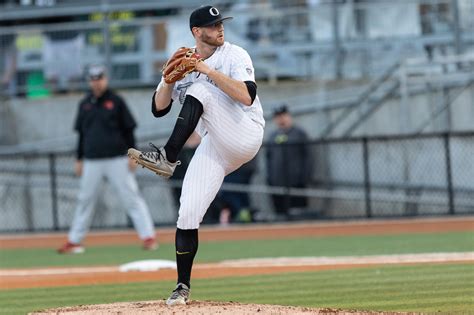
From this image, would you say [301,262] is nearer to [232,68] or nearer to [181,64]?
[232,68]

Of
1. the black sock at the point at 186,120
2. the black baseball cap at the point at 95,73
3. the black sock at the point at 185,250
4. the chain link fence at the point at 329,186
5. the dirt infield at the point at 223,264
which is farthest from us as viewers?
the chain link fence at the point at 329,186

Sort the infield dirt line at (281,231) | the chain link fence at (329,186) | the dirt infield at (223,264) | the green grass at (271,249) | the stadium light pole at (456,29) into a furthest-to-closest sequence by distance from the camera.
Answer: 1. the stadium light pole at (456,29)
2. the chain link fence at (329,186)
3. the infield dirt line at (281,231)
4. the green grass at (271,249)
5. the dirt infield at (223,264)

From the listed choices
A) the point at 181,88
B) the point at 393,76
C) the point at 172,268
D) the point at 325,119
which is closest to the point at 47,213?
the point at 325,119

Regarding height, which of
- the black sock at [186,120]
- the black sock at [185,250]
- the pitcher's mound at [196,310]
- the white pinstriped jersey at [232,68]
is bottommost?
the pitcher's mound at [196,310]

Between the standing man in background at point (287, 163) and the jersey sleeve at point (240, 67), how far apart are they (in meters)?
11.7

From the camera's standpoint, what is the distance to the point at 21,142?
72.3 feet

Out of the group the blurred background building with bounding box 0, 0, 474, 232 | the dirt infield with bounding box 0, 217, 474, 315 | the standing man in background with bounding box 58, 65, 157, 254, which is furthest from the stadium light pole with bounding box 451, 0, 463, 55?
the standing man in background with bounding box 58, 65, 157, 254

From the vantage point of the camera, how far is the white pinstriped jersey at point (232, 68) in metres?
8.11

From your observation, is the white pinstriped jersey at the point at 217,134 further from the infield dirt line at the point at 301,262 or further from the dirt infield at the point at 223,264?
the infield dirt line at the point at 301,262

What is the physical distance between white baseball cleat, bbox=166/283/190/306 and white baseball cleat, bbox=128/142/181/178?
0.81m

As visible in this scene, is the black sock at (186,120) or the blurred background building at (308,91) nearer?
the black sock at (186,120)

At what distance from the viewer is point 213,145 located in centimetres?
822

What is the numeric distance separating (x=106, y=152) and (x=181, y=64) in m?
7.74

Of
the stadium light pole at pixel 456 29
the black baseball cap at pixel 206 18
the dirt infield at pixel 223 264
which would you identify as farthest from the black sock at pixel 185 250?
the stadium light pole at pixel 456 29
